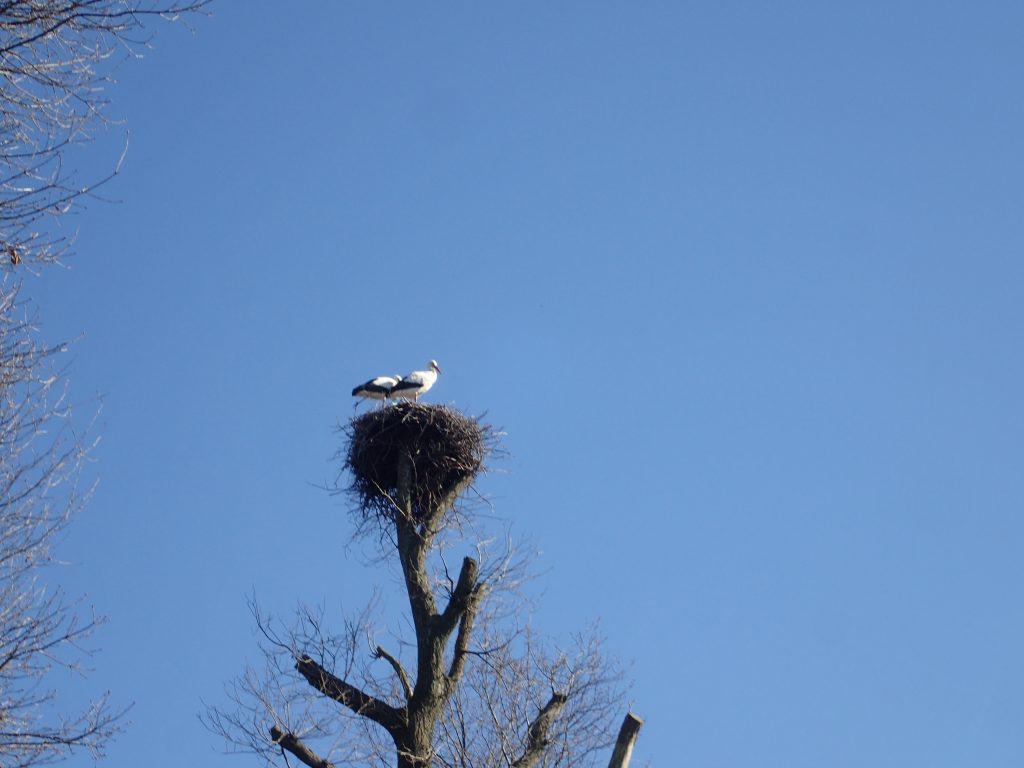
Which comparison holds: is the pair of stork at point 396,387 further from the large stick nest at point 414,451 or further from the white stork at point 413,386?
the large stick nest at point 414,451

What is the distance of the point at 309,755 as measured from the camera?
29.3 ft

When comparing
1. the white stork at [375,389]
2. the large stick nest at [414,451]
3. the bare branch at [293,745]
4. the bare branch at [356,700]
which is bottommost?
the bare branch at [293,745]

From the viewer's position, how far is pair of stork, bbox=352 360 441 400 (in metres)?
15.8

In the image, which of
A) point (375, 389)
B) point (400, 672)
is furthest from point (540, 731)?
point (375, 389)

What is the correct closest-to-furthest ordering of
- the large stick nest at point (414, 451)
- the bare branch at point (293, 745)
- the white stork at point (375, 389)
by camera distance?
the bare branch at point (293, 745) < the large stick nest at point (414, 451) < the white stork at point (375, 389)

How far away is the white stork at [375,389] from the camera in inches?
623

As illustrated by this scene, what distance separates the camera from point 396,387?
52.5 feet

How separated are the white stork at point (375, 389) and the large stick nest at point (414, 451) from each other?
2.81 m

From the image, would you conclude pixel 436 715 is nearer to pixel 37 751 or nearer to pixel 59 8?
pixel 37 751

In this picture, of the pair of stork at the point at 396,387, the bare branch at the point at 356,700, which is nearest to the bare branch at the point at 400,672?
the bare branch at the point at 356,700

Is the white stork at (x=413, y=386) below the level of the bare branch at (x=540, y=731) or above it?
above

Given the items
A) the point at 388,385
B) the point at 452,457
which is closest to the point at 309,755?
the point at 452,457

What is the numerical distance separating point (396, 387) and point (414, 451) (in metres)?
3.78

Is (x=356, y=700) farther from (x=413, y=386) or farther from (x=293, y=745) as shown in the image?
(x=413, y=386)
